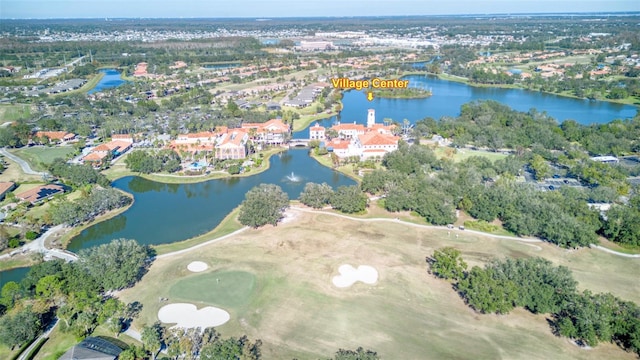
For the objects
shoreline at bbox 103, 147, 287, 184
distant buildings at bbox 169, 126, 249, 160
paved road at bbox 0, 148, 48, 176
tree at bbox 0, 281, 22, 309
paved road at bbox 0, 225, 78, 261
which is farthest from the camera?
distant buildings at bbox 169, 126, 249, 160

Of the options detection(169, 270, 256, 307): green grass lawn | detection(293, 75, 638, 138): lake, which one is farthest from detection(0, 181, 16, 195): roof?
detection(293, 75, 638, 138): lake

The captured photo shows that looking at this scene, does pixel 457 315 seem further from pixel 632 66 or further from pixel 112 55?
pixel 112 55

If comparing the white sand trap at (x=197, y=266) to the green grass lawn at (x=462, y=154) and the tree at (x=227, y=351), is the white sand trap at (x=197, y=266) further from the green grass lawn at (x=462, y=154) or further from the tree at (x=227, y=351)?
the green grass lawn at (x=462, y=154)

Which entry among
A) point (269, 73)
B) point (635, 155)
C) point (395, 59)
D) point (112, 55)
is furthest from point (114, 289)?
point (112, 55)

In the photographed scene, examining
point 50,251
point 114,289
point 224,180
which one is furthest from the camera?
point 224,180

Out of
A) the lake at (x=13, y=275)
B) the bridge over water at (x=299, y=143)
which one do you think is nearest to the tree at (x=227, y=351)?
the lake at (x=13, y=275)

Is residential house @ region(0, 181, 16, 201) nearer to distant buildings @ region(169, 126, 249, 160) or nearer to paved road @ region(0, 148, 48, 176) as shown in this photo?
paved road @ region(0, 148, 48, 176)
